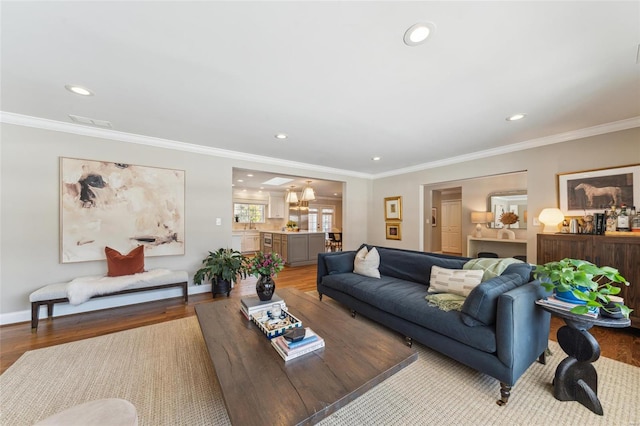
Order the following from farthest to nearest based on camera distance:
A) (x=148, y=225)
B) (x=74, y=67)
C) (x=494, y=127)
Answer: (x=148, y=225) < (x=494, y=127) < (x=74, y=67)

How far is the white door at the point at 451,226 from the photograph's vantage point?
815 centimetres

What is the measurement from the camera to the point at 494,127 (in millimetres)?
3082

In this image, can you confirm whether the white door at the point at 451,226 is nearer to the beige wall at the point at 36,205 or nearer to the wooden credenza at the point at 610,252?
the wooden credenza at the point at 610,252

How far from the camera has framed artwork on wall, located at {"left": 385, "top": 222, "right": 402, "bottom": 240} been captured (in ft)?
18.4

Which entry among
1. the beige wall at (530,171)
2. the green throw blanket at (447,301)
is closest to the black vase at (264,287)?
the green throw blanket at (447,301)

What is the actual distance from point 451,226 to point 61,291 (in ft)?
31.5

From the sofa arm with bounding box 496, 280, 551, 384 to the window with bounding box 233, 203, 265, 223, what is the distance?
8756 millimetres

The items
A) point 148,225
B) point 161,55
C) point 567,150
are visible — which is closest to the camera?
point 161,55

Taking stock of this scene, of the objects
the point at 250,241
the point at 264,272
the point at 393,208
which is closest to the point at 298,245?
the point at 393,208

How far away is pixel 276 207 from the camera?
952cm

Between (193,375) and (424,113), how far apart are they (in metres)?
3.41

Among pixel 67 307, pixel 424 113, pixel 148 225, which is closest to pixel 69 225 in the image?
pixel 148 225

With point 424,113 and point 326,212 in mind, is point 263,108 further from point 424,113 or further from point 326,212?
point 326,212

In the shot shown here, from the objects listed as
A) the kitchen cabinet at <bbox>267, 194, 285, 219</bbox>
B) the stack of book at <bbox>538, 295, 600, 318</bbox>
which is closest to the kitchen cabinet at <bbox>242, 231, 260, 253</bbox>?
the kitchen cabinet at <bbox>267, 194, 285, 219</bbox>
